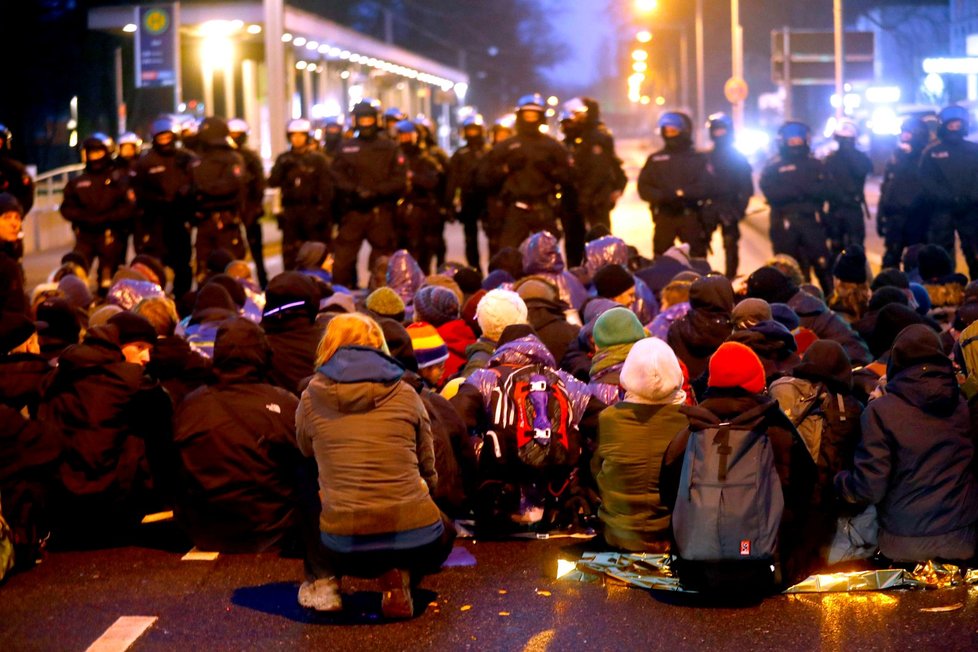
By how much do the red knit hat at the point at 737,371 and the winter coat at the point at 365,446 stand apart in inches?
54.2

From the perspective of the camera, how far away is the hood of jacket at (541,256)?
39.1ft

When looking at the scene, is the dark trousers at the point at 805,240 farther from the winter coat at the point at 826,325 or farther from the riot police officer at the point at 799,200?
the winter coat at the point at 826,325

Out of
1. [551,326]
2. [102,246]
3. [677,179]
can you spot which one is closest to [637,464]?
[551,326]

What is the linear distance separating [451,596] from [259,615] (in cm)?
90

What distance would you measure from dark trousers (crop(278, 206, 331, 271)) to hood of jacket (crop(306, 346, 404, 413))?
11.6 metres

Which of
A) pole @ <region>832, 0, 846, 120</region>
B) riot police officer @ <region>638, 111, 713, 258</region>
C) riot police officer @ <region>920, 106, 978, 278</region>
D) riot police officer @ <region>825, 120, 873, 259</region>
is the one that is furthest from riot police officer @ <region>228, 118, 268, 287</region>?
pole @ <region>832, 0, 846, 120</region>

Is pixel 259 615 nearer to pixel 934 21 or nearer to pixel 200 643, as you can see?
pixel 200 643

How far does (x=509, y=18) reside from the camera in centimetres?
12469

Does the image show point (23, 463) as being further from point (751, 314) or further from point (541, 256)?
point (541, 256)

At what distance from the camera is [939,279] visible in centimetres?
1194

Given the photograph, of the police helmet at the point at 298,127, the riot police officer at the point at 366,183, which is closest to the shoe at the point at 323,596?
the riot police officer at the point at 366,183

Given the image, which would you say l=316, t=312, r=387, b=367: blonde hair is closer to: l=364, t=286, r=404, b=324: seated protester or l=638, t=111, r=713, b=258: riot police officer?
l=364, t=286, r=404, b=324: seated protester

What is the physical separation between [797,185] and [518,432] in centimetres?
1004

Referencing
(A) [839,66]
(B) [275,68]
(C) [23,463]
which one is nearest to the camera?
(C) [23,463]
